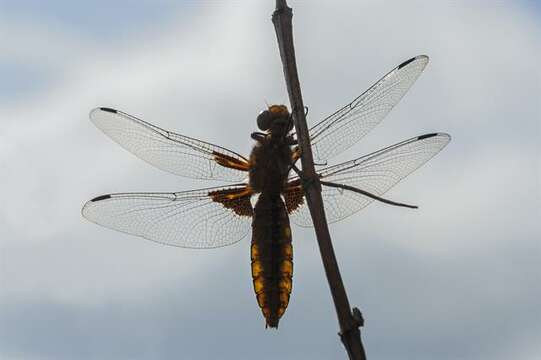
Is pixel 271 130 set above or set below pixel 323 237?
above

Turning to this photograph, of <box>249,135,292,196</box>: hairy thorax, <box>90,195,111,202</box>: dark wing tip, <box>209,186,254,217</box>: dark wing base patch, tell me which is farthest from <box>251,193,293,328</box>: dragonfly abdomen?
<box>90,195,111,202</box>: dark wing tip

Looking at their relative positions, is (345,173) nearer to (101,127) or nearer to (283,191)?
(283,191)

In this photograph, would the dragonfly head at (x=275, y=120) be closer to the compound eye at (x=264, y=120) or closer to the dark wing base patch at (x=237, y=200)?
the compound eye at (x=264, y=120)

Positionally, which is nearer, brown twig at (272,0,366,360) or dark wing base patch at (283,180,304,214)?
brown twig at (272,0,366,360)

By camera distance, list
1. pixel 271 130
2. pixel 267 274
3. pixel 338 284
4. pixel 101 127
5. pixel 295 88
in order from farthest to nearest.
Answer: pixel 101 127 → pixel 271 130 → pixel 267 274 → pixel 295 88 → pixel 338 284

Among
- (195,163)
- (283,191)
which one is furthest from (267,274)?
(195,163)

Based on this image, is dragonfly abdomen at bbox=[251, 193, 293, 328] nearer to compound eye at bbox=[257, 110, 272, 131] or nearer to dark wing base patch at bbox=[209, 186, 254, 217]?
dark wing base patch at bbox=[209, 186, 254, 217]

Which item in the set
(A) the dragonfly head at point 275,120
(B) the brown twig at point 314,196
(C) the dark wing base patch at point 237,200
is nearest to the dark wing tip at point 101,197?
(C) the dark wing base patch at point 237,200
